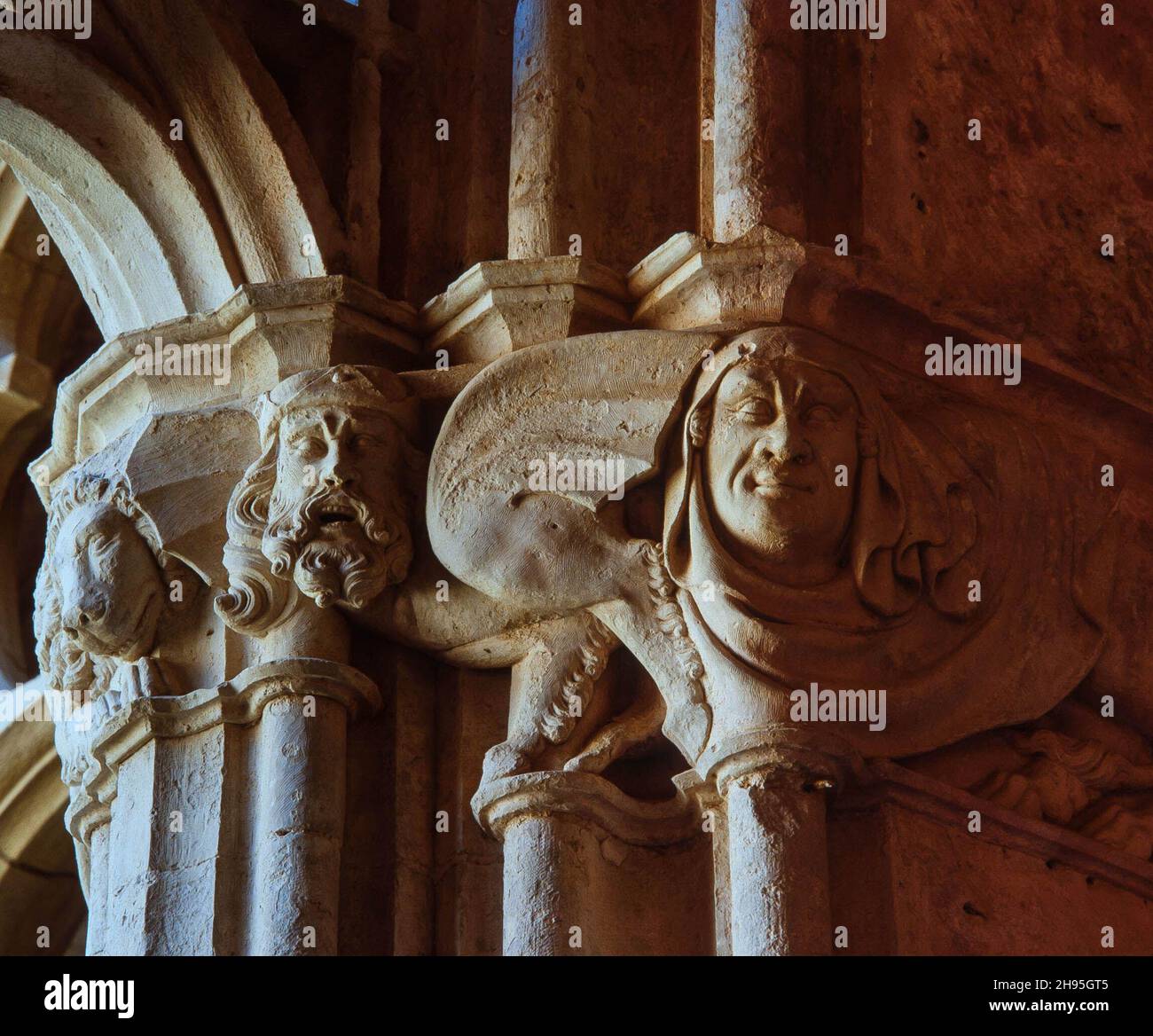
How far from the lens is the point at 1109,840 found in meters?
3.23

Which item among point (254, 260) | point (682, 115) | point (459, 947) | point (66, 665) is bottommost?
point (459, 947)

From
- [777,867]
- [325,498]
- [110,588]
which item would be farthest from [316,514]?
[777,867]

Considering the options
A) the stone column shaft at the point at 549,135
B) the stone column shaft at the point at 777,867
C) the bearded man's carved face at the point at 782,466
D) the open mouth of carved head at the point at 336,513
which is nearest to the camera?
the stone column shaft at the point at 777,867

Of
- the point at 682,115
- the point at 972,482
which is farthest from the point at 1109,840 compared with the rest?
the point at 682,115

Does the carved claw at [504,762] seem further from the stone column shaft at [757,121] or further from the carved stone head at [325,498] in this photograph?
the stone column shaft at [757,121]

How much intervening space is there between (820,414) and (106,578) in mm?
1012

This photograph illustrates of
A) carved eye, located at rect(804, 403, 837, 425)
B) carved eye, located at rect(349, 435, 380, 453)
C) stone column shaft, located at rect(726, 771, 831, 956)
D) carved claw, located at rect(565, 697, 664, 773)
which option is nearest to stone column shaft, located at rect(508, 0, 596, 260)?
carved eye, located at rect(349, 435, 380, 453)

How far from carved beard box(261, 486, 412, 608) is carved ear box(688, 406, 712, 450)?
1.34ft

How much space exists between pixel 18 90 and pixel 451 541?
3.13ft

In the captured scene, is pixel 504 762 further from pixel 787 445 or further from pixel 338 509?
pixel 787 445

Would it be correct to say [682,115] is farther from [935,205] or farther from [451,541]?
[451,541]

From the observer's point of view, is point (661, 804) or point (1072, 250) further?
point (1072, 250)

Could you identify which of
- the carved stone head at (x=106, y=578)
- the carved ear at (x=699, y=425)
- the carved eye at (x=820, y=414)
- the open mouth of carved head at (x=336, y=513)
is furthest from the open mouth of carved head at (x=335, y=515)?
the carved eye at (x=820, y=414)

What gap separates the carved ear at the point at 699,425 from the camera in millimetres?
3168
